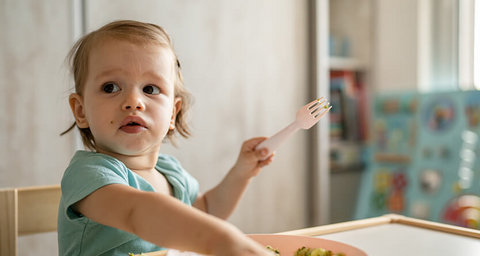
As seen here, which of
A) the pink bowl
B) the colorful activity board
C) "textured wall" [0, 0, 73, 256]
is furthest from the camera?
the colorful activity board

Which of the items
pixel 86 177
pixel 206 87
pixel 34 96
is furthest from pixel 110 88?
pixel 206 87

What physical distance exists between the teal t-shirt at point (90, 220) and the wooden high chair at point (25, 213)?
102 mm

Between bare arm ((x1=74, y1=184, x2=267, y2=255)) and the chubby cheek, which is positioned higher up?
the chubby cheek

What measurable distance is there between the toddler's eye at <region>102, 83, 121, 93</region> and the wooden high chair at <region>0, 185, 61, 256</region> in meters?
0.24

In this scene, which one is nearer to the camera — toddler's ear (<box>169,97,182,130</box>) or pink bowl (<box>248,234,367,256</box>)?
pink bowl (<box>248,234,367,256</box>)

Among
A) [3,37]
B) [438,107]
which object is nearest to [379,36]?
[438,107]

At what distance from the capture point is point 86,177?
55 cm

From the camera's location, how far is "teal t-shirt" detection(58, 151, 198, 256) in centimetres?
55

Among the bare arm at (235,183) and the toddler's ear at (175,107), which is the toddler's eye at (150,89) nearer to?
the toddler's ear at (175,107)

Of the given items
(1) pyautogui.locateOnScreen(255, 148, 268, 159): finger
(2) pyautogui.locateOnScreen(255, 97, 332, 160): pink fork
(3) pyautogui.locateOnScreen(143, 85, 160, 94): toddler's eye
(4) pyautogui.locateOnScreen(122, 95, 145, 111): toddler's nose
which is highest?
(3) pyautogui.locateOnScreen(143, 85, 160, 94): toddler's eye

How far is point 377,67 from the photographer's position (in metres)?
2.33

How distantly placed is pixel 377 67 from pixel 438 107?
55cm

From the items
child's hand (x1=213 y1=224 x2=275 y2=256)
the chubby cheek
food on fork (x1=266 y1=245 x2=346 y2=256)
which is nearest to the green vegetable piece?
food on fork (x1=266 y1=245 x2=346 y2=256)

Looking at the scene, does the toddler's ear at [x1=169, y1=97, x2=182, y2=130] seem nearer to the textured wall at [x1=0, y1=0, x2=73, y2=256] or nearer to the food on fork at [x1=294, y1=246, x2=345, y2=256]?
the food on fork at [x1=294, y1=246, x2=345, y2=256]
